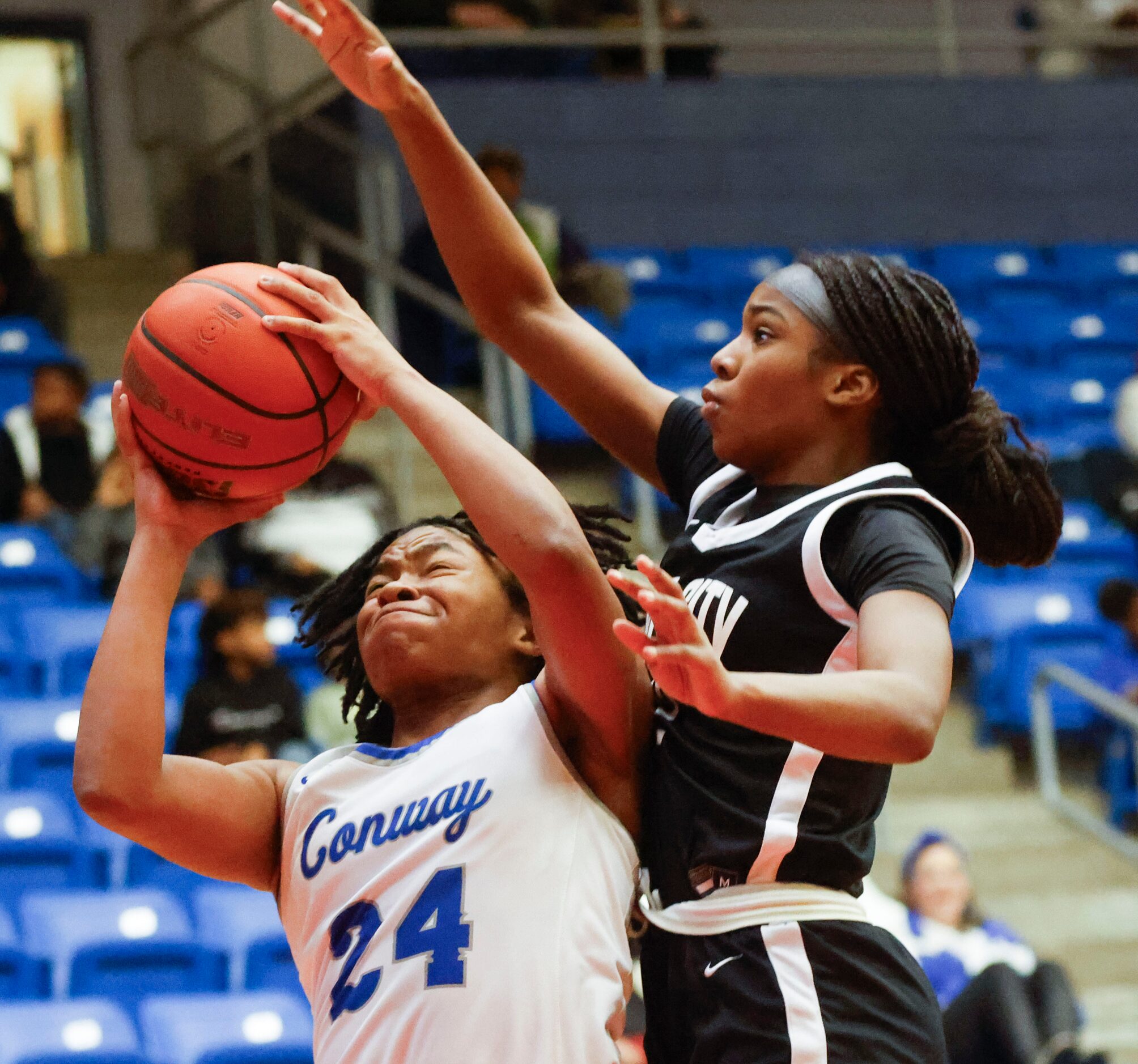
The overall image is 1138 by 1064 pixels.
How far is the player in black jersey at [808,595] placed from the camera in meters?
1.99

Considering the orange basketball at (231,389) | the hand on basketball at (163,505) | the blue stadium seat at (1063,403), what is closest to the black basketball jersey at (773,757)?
the orange basketball at (231,389)

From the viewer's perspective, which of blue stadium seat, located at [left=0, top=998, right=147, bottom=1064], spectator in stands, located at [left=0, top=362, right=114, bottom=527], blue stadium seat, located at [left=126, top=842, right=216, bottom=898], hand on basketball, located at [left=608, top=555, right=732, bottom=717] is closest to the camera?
hand on basketball, located at [left=608, top=555, right=732, bottom=717]

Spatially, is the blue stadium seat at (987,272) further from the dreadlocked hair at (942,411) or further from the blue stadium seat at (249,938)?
the dreadlocked hair at (942,411)

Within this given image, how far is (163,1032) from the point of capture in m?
4.19

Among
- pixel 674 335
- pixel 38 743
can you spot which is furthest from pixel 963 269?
pixel 38 743


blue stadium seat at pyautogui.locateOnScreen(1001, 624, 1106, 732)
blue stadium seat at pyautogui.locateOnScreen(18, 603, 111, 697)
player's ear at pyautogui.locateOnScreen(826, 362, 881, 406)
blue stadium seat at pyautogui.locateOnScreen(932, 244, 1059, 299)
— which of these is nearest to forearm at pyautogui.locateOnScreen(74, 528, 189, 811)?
player's ear at pyautogui.locateOnScreen(826, 362, 881, 406)

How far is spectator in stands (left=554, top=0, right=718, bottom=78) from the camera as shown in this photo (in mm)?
9438

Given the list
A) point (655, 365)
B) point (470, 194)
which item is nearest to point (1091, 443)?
point (655, 365)

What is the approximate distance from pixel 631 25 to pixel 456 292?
2688mm

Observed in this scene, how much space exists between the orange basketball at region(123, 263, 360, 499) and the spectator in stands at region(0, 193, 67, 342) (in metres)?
5.91

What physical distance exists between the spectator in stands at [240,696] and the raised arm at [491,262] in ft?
9.98

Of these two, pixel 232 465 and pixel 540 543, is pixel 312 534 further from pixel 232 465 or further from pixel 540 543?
pixel 540 543

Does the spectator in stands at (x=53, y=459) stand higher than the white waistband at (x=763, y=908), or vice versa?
the white waistband at (x=763, y=908)

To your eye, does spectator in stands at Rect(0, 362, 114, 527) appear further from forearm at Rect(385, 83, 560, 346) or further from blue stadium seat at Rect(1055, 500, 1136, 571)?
forearm at Rect(385, 83, 560, 346)
